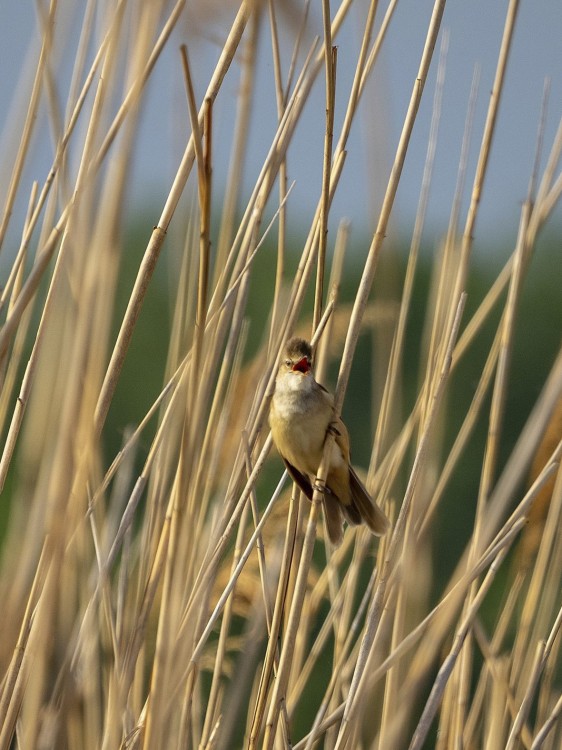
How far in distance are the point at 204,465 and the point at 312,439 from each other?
96 cm

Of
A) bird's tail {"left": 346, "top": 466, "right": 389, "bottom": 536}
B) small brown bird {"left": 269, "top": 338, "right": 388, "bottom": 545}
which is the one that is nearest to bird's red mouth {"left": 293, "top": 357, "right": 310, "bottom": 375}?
small brown bird {"left": 269, "top": 338, "right": 388, "bottom": 545}

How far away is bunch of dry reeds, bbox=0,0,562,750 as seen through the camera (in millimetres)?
1315

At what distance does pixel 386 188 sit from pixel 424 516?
2.36 feet

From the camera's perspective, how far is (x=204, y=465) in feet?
6.12

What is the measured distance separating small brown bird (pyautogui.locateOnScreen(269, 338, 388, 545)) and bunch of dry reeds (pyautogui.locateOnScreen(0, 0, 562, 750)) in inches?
3.2

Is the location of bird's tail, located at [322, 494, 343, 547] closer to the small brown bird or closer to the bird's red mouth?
the small brown bird

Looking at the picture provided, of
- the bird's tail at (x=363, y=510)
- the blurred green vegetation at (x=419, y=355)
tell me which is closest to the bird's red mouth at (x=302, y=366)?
the bird's tail at (x=363, y=510)

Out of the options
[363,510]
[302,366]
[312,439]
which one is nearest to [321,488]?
[363,510]

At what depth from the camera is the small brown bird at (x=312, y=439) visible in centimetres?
265

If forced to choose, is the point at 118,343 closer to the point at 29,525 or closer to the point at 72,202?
the point at 72,202

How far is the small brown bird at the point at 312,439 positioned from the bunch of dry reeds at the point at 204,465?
8 cm

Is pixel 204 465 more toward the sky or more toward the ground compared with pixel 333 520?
more toward the sky

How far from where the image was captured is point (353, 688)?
196cm

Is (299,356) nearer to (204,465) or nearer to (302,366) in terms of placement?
(302,366)
